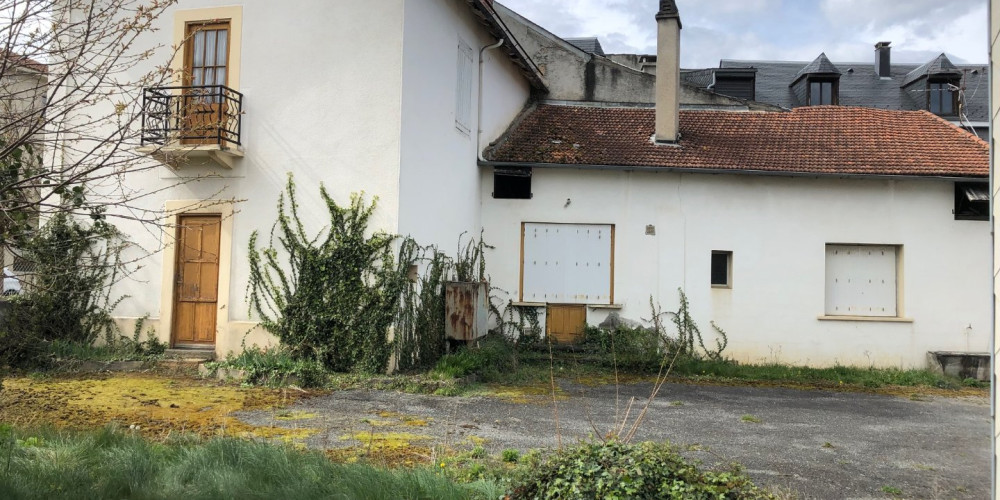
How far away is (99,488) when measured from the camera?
4438 millimetres

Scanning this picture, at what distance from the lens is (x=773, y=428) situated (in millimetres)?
8219

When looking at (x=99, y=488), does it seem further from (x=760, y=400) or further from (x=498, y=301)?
(x=498, y=301)

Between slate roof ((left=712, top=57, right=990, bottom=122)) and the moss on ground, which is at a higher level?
slate roof ((left=712, top=57, right=990, bottom=122))

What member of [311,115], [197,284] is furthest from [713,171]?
[197,284]

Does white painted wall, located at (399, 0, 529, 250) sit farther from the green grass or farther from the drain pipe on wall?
the green grass

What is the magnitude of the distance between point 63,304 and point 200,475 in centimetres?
812

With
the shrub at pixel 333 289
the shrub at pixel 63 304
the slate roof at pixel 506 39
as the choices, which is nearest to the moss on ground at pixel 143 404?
the shrub at pixel 63 304

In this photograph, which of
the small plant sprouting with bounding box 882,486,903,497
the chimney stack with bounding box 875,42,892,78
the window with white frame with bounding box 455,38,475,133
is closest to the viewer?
A: the small plant sprouting with bounding box 882,486,903,497

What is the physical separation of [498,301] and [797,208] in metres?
5.86

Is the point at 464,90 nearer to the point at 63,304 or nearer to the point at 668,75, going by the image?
the point at 668,75

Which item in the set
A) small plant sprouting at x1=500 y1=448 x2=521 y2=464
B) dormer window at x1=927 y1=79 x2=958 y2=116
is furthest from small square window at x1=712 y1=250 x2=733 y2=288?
dormer window at x1=927 y1=79 x2=958 y2=116

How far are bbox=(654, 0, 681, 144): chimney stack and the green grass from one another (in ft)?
37.3

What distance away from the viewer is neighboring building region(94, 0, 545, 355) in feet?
35.3

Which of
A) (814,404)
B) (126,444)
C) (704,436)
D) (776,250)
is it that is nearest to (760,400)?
(814,404)
